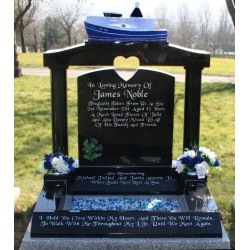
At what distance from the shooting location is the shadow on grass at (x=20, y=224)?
3.84 m

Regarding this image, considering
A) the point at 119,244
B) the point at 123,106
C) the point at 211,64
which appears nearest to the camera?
the point at 119,244

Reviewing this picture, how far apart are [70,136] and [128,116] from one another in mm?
2848

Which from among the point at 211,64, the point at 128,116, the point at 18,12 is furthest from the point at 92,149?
the point at 211,64

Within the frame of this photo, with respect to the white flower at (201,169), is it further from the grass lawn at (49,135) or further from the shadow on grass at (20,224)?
the shadow on grass at (20,224)

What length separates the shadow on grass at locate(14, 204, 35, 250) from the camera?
3.84 metres

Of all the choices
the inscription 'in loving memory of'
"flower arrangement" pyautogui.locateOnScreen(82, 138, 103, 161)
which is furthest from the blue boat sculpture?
"flower arrangement" pyautogui.locateOnScreen(82, 138, 103, 161)

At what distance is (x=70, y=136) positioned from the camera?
6.55 m

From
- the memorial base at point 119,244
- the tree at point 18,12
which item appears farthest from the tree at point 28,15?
the memorial base at point 119,244

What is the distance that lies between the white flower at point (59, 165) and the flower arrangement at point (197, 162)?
1.00 meters

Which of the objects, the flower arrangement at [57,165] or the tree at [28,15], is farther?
the tree at [28,15]

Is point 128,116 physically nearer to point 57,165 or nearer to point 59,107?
point 59,107

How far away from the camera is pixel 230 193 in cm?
473

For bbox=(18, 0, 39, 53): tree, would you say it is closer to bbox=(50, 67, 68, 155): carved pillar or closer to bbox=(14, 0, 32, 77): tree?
bbox=(14, 0, 32, 77): tree

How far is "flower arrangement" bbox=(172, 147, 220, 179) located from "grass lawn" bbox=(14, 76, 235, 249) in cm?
76
